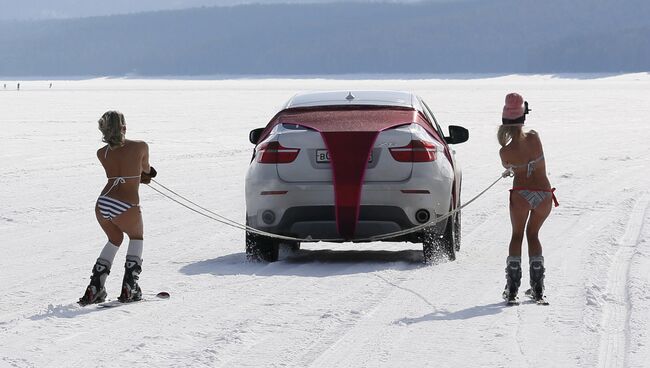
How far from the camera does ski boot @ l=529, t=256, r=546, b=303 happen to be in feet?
25.0

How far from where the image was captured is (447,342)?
6324mm

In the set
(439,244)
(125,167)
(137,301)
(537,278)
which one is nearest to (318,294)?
(137,301)

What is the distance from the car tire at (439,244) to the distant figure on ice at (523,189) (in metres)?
1.92

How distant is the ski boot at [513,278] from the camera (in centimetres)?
758

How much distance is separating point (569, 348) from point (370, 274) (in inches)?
122

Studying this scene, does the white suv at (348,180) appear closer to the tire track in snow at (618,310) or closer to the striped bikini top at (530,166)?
the tire track in snow at (618,310)

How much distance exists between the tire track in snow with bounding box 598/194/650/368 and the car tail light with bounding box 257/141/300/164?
2553 millimetres

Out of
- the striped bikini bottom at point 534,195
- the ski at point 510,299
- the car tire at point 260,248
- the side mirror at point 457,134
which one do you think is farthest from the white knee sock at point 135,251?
the side mirror at point 457,134

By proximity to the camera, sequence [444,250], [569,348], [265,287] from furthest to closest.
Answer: [444,250] → [265,287] → [569,348]

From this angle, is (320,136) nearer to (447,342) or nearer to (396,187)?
(396,187)

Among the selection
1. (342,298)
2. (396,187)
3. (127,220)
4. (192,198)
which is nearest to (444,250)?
(396,187)

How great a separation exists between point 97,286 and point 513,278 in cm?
257

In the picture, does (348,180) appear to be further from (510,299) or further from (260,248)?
(510,299)

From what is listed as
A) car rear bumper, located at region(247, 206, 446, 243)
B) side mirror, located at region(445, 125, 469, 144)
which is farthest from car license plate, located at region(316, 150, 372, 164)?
side mirror, located at region(445, 125, 469, 144)
